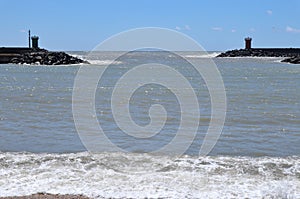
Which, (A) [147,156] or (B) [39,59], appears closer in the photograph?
(A) [147,156]

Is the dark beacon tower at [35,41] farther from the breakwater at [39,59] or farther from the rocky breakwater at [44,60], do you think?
the rocky breakwater at [44,60]

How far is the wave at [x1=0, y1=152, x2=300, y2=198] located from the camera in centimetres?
644

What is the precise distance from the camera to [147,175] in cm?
735

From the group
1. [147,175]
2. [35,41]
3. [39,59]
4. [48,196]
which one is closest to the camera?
[48,196]

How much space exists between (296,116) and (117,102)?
7.05 meters

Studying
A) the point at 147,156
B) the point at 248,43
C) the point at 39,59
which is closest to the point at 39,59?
the point at 39,59

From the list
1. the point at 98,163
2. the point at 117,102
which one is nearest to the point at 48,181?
the point at 98,163

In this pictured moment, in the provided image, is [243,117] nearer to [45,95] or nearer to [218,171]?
[218,171]

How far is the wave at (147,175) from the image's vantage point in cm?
644

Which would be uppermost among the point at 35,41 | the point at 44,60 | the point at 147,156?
the point at 35,41

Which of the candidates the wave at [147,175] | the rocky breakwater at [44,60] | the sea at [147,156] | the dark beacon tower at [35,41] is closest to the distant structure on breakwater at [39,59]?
the rocky breakwater at [44,60]

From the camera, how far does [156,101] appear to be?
18.8 meters

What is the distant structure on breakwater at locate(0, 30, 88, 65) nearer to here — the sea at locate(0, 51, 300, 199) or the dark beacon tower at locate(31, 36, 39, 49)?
the dark beacon tower at locate(31, 36, 39, 49)

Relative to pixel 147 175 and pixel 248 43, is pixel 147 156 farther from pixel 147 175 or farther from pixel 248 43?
pixel 248 43
